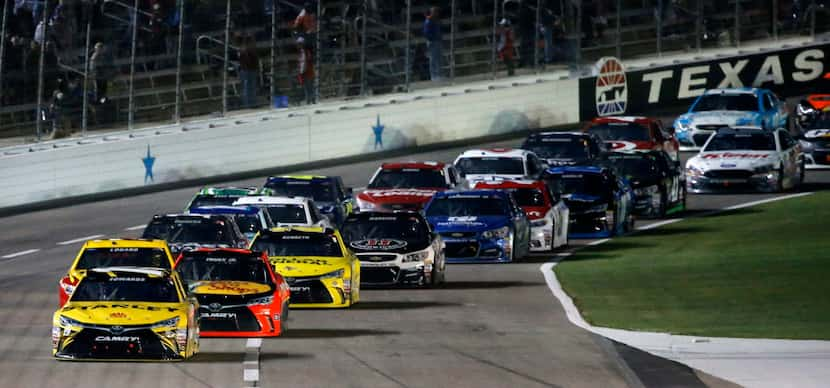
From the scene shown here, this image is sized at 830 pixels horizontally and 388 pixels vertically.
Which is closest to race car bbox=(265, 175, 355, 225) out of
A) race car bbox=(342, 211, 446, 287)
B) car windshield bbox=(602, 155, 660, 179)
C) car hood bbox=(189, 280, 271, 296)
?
race car bbox=(342, 211, 446, 287)

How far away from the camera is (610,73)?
1953 inches

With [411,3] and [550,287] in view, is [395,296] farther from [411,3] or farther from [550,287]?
[411,3]

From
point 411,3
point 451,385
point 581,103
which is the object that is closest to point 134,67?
point 411,3

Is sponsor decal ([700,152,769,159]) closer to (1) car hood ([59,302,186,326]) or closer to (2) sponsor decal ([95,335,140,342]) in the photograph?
(1) car hood ([59,302,186,326])

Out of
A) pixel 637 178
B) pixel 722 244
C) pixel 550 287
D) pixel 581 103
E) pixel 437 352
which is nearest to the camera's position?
pixel 437 352

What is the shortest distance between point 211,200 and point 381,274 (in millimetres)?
5734

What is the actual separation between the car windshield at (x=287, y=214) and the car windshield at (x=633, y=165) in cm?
943

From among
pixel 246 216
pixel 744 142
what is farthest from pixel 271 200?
pixel 744 142

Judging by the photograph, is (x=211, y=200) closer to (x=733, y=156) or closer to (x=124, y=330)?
(x=124, y=330)

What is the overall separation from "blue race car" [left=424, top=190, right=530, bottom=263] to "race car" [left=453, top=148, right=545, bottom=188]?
19.1 ft

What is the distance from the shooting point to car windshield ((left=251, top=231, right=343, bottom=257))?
84.9 ft

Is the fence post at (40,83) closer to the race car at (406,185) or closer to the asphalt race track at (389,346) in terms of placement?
the asphalt race track at (389,346)

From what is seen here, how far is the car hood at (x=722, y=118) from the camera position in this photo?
4638 centimetres

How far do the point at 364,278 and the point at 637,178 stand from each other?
12.2m
